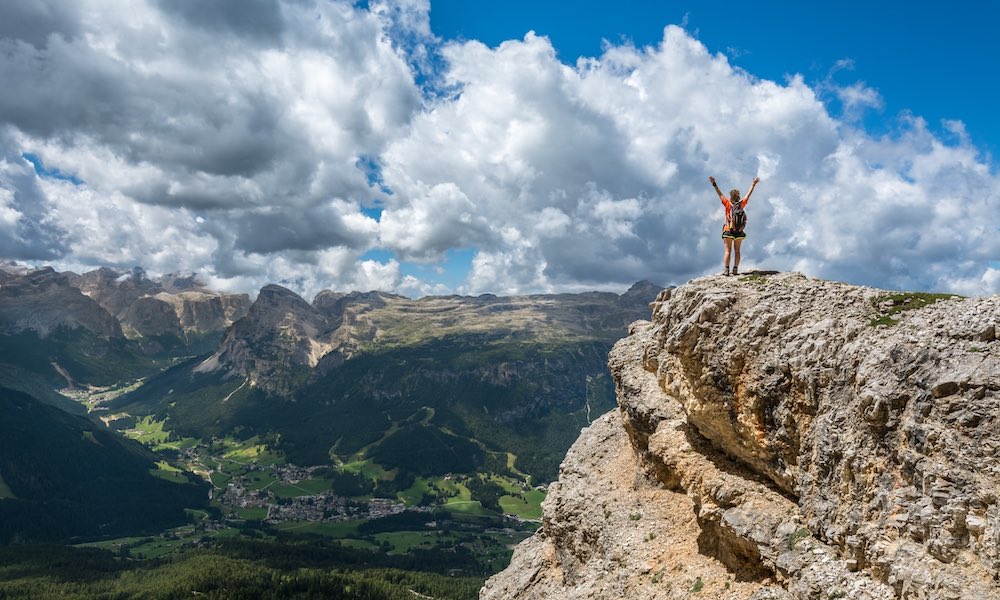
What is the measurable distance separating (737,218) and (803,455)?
15733 mm

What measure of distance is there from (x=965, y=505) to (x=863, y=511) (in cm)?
384

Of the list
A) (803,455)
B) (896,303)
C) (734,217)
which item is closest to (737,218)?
(734,217)

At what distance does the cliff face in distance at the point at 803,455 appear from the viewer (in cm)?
1755

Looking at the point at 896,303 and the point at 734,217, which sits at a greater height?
the point at 734,217

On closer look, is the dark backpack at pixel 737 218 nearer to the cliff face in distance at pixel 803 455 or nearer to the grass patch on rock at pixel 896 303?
the cliff face in distance at pixel 803 455

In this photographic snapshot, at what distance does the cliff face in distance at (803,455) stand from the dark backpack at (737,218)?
11.2 feet

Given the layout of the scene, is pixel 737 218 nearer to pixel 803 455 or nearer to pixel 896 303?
pixel 896 303

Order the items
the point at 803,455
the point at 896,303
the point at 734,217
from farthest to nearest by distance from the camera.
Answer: the point at 734,217 → the point at 803,455 → the point at 896,303

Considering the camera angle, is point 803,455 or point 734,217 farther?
point 734,217

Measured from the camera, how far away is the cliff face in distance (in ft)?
57.6

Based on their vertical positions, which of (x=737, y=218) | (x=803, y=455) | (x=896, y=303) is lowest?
(x=803, y=455)

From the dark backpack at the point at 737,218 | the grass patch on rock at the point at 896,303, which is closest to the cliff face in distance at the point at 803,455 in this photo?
the grass patch on rock at the point at 896,303

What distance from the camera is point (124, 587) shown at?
180m

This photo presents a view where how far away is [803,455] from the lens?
78.7 ft
